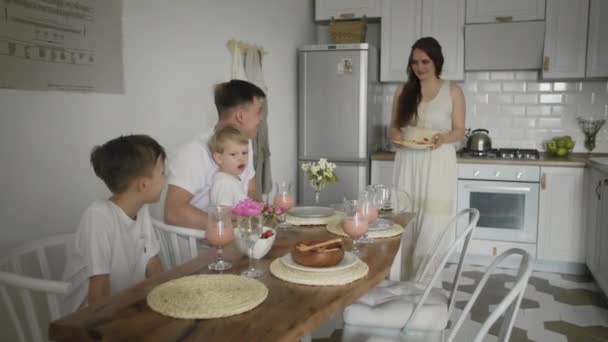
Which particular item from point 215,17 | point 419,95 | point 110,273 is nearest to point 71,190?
point 110,273

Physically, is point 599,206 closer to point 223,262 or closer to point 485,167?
point 485,167

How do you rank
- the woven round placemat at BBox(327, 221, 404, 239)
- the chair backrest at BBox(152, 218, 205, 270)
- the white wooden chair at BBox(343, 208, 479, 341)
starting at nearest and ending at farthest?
1. the white wooden chair at BBox(343, 208, 479, 341)
2. the woven round placemat at BBox(327, 221, 404, 239)
3. the chair backrest at BBox(152, 218, 205, 270)

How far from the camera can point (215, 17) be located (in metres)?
3.31

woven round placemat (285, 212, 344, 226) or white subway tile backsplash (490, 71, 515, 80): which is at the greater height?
white subway tile backsplash (490, 71, 515, 80)

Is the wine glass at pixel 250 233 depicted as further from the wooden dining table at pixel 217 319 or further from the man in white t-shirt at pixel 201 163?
the man in white t-shirt at pixel 201 163

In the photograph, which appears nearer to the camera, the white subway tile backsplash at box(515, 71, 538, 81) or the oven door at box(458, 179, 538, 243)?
the oven door at box(458, 179, 538, 243)

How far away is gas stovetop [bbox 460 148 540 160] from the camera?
163 inches

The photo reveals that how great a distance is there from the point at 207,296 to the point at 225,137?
0.98 meters

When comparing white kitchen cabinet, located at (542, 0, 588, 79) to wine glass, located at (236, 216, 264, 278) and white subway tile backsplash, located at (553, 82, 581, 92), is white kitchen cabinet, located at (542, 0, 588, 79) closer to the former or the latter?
white subway tile backsplash, located at (553, 82, 581, 92)

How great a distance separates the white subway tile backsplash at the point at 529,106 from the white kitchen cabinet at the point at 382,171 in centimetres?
69

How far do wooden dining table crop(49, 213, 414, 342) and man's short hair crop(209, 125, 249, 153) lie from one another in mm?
735

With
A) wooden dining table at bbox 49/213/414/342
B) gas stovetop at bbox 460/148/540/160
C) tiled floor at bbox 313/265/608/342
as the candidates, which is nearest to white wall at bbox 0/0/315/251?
wooden dining table at bbox 49/213/414/342

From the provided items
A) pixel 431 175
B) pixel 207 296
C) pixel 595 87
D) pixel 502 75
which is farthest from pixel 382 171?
pixel 207 296

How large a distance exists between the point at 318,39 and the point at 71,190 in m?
3.23
